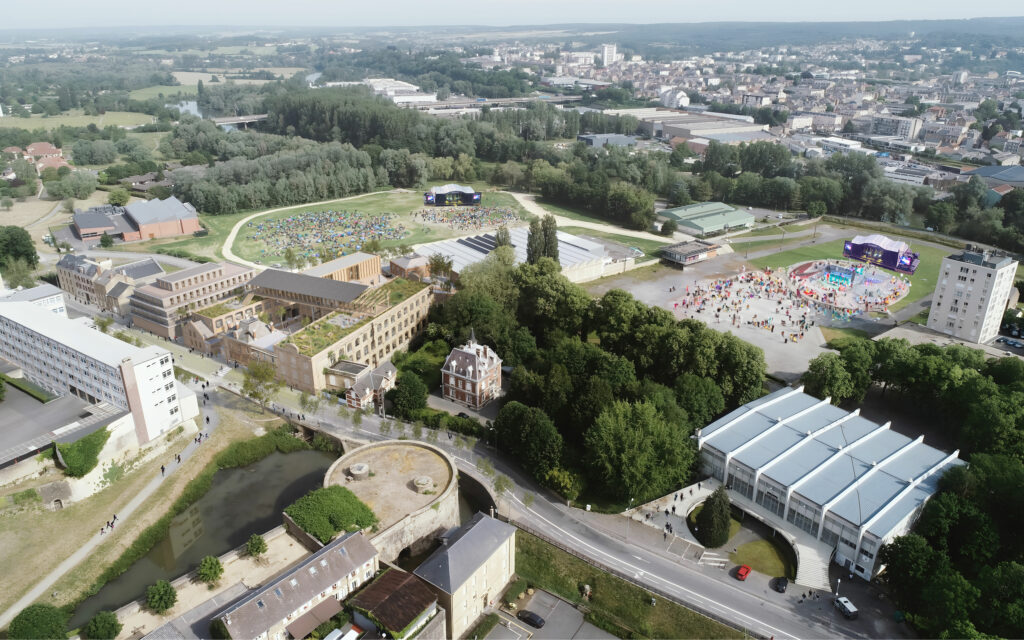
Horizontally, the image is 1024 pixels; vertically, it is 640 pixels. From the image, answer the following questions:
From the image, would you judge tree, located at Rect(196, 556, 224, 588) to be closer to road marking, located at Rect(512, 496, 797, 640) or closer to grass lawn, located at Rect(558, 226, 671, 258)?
road marking, located at Rect(512, 496, 797, 640)

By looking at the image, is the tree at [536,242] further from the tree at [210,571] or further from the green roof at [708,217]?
the tree at [210,571]

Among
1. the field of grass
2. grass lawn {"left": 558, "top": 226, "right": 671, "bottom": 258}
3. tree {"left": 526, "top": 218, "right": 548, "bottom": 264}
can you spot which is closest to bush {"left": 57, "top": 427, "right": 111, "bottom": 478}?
tree {"left": 526, "top": 218, "right": 548, "bottom": 264}

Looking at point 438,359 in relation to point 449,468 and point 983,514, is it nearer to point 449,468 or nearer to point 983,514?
point 449,468

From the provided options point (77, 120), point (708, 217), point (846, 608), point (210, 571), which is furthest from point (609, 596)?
point (77, 120)

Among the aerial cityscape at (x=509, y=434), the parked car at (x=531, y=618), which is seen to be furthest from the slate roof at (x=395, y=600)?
the parked car at (x=531, y=618)

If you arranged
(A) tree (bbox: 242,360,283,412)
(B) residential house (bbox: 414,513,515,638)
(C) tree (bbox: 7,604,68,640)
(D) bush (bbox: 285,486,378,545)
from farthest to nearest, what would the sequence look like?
1. (A) tree (bbox: 242,360,283,412)
2. (D) bush (bbox: 285,486,378,545)
3. (B) residential house (bbox: 414,513,515,638)
4. (C) tree (bbox: 7,604,68,640)

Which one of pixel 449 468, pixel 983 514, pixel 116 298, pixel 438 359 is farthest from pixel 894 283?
pixel 116 298
